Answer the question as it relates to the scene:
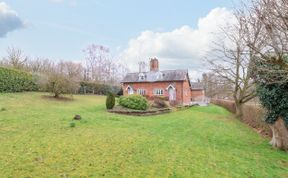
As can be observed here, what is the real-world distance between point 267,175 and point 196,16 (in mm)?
10839

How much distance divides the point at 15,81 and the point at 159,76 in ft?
70.8

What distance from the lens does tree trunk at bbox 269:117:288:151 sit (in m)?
10.8

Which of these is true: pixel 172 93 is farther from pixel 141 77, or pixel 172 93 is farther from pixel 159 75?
pixel 141 77

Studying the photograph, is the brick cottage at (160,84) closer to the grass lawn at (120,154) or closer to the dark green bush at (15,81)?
the dark green bush at (15,81)

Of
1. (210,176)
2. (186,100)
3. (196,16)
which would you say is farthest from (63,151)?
(186,100)

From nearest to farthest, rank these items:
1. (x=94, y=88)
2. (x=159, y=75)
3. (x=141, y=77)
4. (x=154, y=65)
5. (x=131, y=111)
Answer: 1. (x=131, y=111)
2. (x=159, y=75)
3. (x=94, y=88)
4. (x=141, y=77)
5. (x=154, y=65)

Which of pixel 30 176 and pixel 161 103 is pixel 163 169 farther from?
pixel 161 103

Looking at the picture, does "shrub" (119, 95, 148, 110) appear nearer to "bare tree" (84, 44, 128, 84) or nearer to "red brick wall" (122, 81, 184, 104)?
"red brick wall" (122, 81, 184, 104)

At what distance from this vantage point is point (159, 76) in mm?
38812

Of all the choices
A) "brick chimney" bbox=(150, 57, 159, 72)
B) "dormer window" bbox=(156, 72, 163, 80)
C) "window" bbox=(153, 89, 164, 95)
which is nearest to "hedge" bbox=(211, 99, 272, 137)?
"window" bbox=(153, 89, 164, 95)

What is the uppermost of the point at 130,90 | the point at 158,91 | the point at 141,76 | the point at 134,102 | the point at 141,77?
the point at 141,76

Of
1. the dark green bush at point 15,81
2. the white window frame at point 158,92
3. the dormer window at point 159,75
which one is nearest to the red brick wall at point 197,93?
the dormer window at point 159,75

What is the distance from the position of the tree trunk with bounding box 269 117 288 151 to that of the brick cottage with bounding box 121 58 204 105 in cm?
2303

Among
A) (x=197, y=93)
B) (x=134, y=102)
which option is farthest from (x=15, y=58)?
(x=197, y=93)
